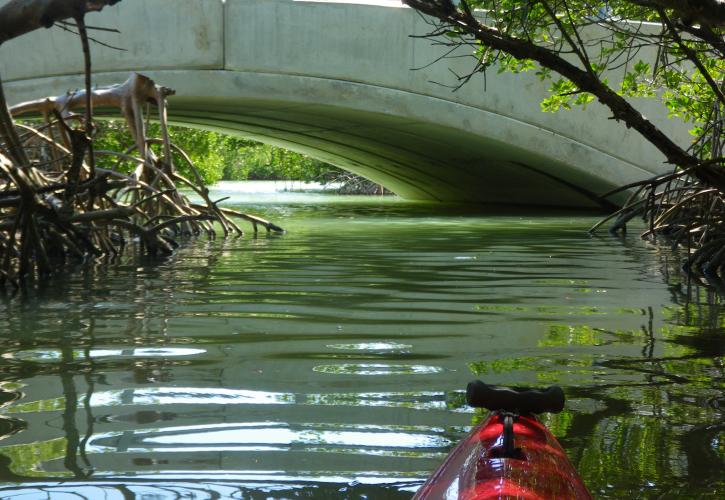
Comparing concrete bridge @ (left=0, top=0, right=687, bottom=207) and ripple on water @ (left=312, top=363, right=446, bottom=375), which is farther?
concrete bridge @ (left=0, top=0, right=687, bottom=207)

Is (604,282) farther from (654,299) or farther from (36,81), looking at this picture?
(36,81)

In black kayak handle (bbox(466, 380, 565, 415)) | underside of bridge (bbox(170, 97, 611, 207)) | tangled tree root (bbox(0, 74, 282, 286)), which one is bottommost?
black kayak handle (bbox(466, 380, 565, 415))

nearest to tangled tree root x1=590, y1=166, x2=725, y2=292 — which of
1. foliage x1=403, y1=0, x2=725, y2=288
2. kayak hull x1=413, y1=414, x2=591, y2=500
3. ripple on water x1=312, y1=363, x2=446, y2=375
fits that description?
foliage x1=403, y1=0, x2=725, y2=288

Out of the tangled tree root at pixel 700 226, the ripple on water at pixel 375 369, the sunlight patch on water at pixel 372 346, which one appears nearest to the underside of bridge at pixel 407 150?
the tangled tree root at pixel 700 226

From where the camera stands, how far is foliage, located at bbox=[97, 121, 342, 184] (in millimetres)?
22163

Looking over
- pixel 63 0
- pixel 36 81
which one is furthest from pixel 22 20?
pixel 36 81

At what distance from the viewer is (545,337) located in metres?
4.77

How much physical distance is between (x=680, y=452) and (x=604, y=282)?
164 inches

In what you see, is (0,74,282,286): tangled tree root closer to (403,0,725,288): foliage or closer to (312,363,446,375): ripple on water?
(403,0,725,288): foliage

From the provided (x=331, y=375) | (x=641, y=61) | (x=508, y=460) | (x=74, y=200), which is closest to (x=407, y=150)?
(x=641, y=61)

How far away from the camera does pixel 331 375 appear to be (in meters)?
3.91

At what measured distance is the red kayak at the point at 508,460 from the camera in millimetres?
1623

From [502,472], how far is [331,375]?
2.26 meters

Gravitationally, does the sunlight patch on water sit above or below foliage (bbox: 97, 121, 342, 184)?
below
